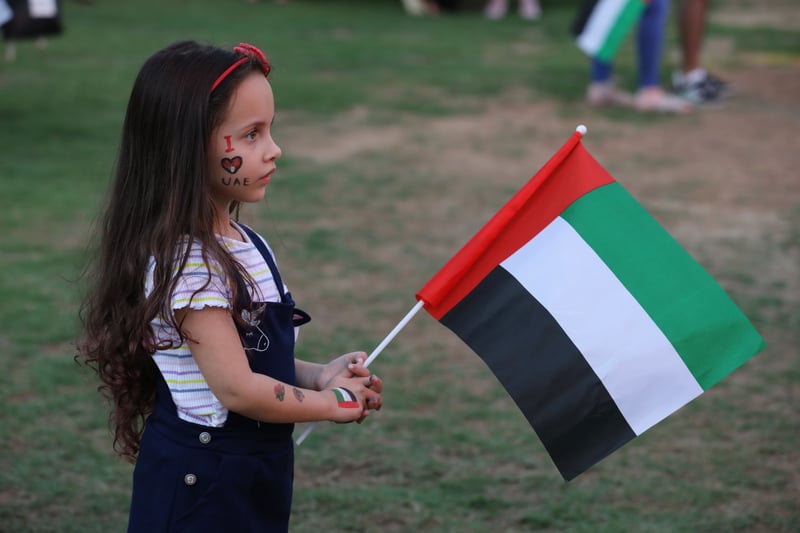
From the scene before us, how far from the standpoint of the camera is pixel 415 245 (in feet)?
18.0

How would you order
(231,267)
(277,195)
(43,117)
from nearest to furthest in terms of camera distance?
(231,267) → (277,195) → (43,117)

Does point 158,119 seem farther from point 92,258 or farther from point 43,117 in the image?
point 43,117

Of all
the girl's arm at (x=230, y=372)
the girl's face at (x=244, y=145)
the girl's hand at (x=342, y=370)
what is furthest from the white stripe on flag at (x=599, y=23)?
the girl's arm at (x=230, y=372)

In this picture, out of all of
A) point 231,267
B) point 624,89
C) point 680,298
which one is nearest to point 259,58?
point 231,267

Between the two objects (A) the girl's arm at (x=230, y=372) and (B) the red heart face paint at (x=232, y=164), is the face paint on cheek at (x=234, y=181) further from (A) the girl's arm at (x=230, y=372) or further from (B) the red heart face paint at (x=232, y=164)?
(A) the girl's arm at (x=230, y=372)

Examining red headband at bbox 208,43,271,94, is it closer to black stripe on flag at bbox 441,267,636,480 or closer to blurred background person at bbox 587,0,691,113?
black stripe on flag at bbox 441,267,636,480

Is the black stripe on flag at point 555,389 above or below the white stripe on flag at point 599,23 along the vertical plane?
above

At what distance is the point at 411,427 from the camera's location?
3.66 meters

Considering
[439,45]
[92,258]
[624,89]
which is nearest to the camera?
[92,258]

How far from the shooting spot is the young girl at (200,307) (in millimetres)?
1831

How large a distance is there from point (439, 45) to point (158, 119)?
9571mm

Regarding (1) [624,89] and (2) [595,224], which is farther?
(1) [624,89]

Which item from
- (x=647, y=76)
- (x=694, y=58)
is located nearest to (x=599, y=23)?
(x=647, y=76)

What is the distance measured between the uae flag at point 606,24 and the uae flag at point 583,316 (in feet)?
18.8
